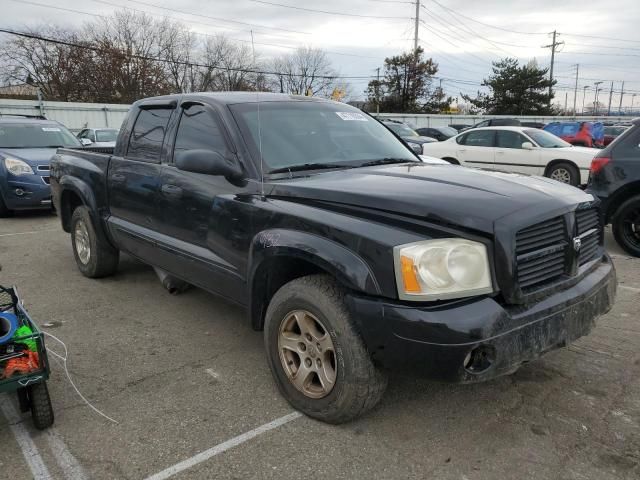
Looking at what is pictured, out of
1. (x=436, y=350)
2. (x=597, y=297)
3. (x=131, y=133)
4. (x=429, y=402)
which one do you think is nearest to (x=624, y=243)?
(x=597, y=297)

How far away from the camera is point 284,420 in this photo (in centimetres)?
283

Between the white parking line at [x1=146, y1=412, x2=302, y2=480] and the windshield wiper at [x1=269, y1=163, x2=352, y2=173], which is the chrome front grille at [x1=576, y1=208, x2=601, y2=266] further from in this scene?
the white parking line at [x1=146, y1=412, x2=302, y2=480]

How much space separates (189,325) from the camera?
4.25 metres

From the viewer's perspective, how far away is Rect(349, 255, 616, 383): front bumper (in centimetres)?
224

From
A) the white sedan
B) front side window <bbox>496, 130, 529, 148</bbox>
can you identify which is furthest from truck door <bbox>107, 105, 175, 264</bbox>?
front side window <bbox>496, 130, 529, 148</bbox>

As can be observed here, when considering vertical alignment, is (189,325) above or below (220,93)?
below

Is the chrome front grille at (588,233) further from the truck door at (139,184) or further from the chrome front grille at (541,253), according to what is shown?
the truck door at (139,184)

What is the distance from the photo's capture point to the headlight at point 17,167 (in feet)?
28.9

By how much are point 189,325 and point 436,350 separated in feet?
8.39

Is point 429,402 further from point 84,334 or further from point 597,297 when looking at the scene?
point 84,334

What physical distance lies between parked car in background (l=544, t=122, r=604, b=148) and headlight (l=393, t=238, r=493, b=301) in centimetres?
1810

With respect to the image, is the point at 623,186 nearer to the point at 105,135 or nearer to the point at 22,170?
the point at 22,170

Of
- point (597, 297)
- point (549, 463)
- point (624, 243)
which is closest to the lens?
point (549, 463)

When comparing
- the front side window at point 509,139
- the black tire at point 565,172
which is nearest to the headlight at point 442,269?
the black tire at point 565,172
